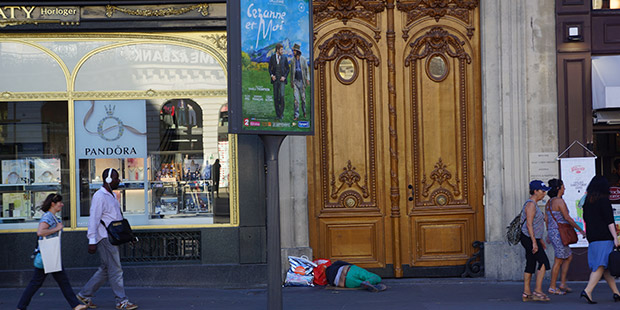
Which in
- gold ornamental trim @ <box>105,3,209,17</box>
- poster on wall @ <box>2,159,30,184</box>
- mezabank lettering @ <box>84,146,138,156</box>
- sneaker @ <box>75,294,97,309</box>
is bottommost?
sneaker @ <box>75,294,97,309</box>

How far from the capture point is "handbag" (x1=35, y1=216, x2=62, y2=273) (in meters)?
8.01

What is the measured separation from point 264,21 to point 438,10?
461 cm

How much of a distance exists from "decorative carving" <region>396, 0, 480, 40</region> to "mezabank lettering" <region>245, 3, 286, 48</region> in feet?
13.5

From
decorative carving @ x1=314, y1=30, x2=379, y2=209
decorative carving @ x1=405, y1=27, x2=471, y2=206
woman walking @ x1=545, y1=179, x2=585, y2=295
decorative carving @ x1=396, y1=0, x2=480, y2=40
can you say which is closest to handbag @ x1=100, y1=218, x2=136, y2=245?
decorative carving @ x1=314, y1=30, x2=379, y2=209

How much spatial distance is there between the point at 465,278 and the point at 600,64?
12.8 ft

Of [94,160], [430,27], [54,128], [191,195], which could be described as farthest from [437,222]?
[54,128]

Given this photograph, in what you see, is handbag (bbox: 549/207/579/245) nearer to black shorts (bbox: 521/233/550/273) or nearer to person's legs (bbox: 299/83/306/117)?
black shorts (bbox: 521/233/550/273)

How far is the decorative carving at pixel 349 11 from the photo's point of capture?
10742 mm

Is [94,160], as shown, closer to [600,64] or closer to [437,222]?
[437,222]

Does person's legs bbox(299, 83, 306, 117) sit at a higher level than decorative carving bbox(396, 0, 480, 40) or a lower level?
lower

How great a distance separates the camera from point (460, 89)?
10781 millimetres

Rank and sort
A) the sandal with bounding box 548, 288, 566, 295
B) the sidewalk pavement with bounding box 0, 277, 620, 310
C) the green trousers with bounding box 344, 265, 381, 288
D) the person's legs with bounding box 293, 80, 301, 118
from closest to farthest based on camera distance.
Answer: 1. the person's legs with bounding box 293, 80, 301, 118
2. the sidewalk pavement with bounding box 0, 277, 620, 310
3. the sandal with bounding box 548, 288, 566, 295
4. the green trousers with bounding box 344, 265, 381, 288

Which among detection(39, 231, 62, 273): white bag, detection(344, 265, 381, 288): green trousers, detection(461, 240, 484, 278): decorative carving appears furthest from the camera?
detection(461, 240, 484, 278): decorative carving

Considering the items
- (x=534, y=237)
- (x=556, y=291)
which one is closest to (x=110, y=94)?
(x=534, y=237)
